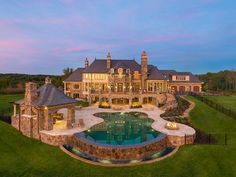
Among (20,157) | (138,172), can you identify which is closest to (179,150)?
(138,172)

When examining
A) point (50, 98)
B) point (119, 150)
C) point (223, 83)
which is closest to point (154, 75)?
point (50, 98)

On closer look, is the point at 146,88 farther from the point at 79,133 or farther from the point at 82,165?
the point at 82,165

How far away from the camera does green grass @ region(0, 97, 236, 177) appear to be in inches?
639

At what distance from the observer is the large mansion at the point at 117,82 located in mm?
41900

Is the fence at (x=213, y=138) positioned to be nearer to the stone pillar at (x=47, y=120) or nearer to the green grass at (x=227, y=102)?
the green grass at (x=227, y=102)

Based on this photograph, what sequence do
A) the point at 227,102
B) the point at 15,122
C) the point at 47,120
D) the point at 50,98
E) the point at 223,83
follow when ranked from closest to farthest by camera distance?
the point at 47,120 < the point at 50,98 < the point at 15,122 < the point at 227,102 < the point at 223,83

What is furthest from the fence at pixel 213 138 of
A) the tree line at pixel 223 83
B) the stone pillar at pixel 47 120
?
the tree line at pixel 223 83

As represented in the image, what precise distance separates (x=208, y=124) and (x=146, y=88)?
63.9 ft

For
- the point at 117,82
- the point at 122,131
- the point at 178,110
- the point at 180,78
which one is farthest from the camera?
the point at 180,78

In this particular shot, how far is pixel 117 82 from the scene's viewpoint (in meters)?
44.1

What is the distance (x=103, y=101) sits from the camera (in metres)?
45.7

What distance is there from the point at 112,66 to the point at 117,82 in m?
5.23

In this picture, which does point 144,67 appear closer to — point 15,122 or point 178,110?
point 178,110

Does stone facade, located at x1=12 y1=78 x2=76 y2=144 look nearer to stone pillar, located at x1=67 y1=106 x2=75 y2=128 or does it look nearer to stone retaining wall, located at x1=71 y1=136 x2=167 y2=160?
stone pillar, located at x1=67 y1=106 x2=75 y2=128
